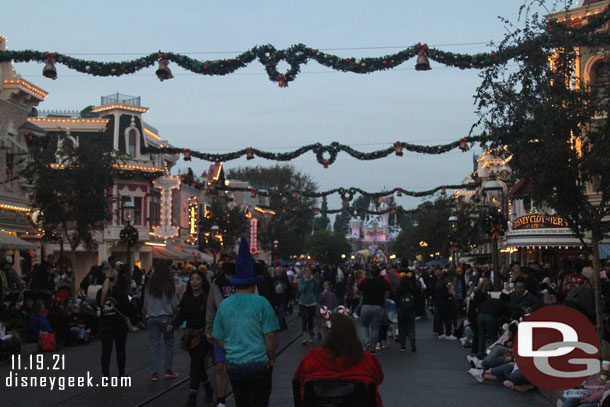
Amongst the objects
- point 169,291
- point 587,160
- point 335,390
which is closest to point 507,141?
point 587,160

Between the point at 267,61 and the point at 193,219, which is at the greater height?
the point at 267,61

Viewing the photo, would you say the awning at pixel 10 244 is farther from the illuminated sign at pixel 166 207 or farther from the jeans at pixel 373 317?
the illuminated sign at pixel 166 207

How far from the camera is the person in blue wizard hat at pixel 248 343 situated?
7.66 meters

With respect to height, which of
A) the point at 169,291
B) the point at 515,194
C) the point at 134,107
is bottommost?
the point at 169,291

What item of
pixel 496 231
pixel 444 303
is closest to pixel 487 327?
pixel 444 303

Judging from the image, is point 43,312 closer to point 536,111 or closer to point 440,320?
point 440,320

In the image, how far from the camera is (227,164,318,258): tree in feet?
260

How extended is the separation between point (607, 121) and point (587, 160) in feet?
2.21

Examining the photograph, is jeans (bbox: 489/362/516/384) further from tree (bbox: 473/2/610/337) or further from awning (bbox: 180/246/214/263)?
awning (bbox: 180/246/214/263)

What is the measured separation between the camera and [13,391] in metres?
12.3

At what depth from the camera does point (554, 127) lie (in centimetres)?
1354

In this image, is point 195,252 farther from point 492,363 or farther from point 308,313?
point 492,363
